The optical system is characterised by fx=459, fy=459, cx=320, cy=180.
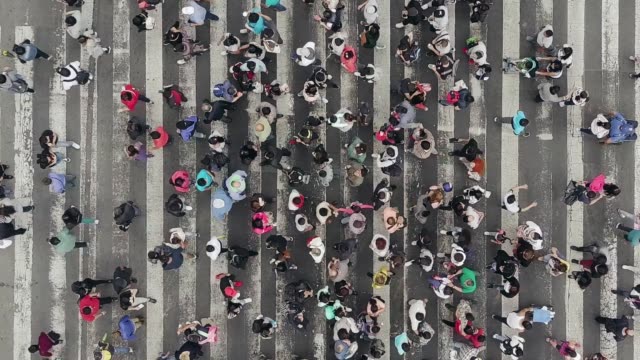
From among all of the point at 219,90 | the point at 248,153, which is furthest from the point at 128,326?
the point at 219,90

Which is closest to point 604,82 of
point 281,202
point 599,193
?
point 599,193

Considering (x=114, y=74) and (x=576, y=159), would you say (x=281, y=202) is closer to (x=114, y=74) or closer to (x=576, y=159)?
(x=114, y=74)

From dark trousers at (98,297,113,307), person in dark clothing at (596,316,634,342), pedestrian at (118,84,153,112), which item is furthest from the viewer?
dark trousers at (98,297,113,307)

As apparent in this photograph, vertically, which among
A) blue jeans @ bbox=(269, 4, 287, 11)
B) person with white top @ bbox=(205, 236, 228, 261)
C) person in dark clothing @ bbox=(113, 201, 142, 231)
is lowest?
person with white top @ bbox=(205, 236, 228, 261)

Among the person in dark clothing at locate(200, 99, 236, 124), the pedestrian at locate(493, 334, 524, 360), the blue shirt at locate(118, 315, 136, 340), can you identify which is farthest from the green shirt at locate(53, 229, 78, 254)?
the pedestrian at locate(493, 334, 524, 360)

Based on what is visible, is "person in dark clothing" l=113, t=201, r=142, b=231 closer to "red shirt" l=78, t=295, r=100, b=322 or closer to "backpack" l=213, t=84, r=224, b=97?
"red shirt" l=78, t=295, r=100, b=322

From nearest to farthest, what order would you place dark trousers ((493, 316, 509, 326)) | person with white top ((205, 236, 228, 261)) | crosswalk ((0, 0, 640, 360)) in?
person with white top ((205, 236, 228, 261)), dark trousers ((493, 316, 509, 326)), crosswalk ((0, 0, 640, 360))

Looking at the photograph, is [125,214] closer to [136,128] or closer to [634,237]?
[136,128]
